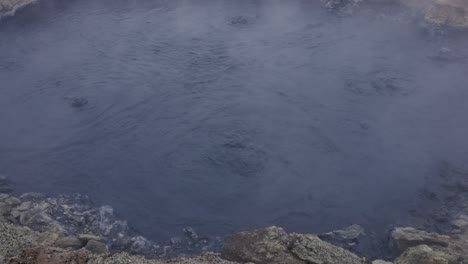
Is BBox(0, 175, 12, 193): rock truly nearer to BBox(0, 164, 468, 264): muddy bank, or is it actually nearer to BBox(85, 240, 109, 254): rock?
BBox(0, 164, 468, 264): muddy bank

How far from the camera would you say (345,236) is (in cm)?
911

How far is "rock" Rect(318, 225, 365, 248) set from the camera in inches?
353

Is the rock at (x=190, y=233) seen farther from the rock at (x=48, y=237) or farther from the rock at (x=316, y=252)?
the rock at (x=316, y=252)

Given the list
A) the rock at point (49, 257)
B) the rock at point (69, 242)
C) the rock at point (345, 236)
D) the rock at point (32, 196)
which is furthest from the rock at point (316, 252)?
the rock at point (32, 196)

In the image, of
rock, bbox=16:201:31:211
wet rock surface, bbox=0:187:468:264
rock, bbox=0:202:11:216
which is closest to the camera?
wet rock surface, bbox=0:187:468:264

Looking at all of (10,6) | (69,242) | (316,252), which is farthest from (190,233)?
(10,6)

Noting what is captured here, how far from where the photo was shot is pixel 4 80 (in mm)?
15102

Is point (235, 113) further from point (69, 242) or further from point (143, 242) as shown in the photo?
point (69, 242)

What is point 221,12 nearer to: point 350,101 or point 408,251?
point 350,101

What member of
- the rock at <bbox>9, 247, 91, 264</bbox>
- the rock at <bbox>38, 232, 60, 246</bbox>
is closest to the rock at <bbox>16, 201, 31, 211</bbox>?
the rock at <bbox>38, 232, 60, 246</bbox>

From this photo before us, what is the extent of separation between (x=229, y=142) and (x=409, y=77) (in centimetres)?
697

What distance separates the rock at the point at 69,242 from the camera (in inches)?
319

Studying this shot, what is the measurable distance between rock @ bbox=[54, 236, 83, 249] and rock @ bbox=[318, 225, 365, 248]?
197 inches

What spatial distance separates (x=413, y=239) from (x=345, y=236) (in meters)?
1.37
